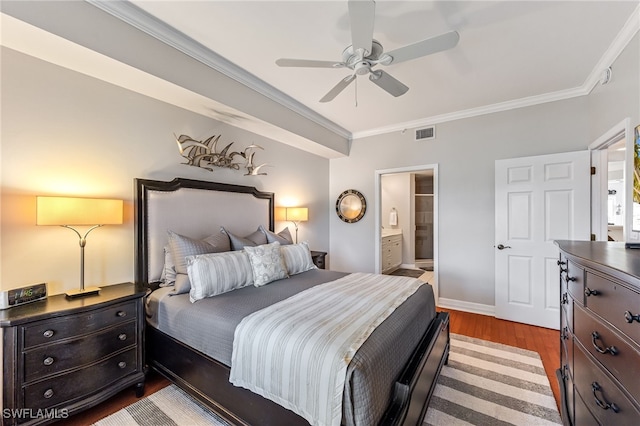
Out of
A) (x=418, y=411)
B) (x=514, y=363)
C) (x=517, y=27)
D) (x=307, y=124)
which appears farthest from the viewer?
(x=307, y=124)

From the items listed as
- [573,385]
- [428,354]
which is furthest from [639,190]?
[428,354]

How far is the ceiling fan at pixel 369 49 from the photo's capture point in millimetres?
1482

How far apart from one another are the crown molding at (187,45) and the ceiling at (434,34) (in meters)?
0.07

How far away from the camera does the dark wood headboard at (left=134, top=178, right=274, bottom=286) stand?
243 centimetres

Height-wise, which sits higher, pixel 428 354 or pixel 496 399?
pixel 428 354

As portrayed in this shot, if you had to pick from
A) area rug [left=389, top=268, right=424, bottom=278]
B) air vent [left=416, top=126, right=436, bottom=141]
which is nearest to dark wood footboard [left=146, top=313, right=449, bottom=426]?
air vent [left=416, top=126, right=436, bottom=141]

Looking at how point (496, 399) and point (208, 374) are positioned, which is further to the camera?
point (496, 399)

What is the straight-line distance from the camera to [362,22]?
1540 mm

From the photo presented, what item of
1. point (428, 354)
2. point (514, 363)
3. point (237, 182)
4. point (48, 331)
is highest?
point (237, 182)

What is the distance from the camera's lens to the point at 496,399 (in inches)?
77.1

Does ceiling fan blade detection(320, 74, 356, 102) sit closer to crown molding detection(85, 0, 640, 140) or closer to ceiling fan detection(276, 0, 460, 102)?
ceiling fan detection(276, 0, 460, 102)

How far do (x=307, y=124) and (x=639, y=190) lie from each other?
323cm

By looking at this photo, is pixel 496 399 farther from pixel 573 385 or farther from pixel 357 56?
pixel 357 56

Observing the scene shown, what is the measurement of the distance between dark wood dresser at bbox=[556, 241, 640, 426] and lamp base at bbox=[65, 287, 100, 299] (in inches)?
113
